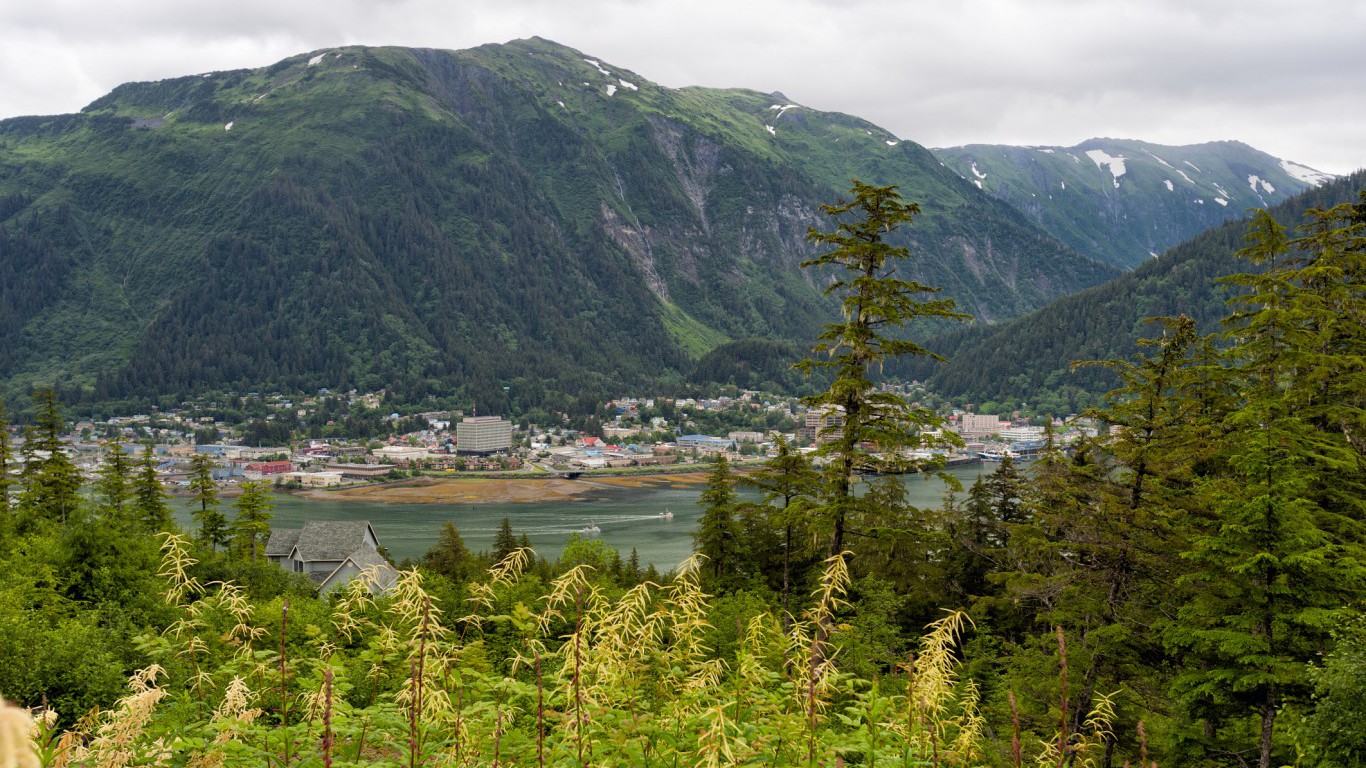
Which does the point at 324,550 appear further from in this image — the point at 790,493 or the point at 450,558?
the point at 790,493

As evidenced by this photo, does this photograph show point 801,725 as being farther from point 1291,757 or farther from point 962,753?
point 1291,757

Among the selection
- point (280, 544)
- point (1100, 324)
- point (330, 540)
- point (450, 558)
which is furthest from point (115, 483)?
point (1100, 324)

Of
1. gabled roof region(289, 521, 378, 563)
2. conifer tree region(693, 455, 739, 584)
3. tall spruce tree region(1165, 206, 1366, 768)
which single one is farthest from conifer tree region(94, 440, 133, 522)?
tall spruce tree region(1165, 206, 1366, 768)

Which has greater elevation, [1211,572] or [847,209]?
[847,209]

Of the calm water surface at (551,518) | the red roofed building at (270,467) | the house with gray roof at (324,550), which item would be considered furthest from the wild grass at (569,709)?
the red roofed building at (270,467)

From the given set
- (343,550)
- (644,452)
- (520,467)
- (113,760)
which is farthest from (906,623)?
(644,452)

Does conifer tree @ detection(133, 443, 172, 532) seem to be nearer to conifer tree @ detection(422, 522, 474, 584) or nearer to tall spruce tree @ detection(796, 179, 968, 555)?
conifer tree @ detection(422, 522, 474, 584)

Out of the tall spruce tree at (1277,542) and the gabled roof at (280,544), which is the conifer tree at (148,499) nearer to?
the gabled roof at (280,544)
